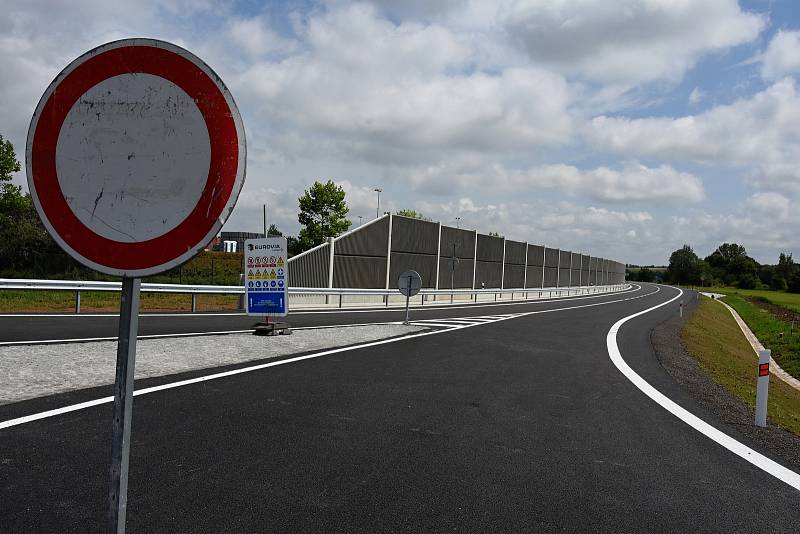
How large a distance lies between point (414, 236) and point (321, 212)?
29.1m

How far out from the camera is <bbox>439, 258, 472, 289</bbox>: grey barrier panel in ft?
116

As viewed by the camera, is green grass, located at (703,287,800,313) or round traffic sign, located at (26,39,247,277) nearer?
round traffic sign, located at (26,39,247,277)

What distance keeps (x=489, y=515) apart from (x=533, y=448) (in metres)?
1.62

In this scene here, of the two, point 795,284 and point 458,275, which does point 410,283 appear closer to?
point 458,275

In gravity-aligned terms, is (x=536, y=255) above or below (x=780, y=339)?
above

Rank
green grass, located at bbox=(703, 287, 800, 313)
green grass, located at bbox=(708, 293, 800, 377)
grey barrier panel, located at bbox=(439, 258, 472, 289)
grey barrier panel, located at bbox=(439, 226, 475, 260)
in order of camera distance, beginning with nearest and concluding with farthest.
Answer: green grass, located at bbox=(708, 293, 800, 377), grey barrier panel, located at bbox=(439, 258, 472, 289), grey barrier panel, located at bbox=(439, 226, 475, 260), green grass, located at bbox=(703, 287, 800, 313)

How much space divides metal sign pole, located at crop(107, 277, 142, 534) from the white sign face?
10.3 metres

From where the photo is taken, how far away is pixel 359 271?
27719mm

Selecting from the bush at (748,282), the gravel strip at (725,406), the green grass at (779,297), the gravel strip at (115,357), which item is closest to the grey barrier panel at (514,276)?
the green grass at (779,297)

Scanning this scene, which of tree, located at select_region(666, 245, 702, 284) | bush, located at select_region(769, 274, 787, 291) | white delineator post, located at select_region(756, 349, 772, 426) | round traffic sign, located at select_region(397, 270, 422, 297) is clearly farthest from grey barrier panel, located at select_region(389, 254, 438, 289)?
tree, located at select_region(666, 245, 702, 284)

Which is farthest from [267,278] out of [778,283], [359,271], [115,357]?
[778,283]

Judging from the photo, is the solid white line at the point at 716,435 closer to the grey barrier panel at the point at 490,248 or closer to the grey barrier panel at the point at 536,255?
the grey barrier panel at the point at 490,248

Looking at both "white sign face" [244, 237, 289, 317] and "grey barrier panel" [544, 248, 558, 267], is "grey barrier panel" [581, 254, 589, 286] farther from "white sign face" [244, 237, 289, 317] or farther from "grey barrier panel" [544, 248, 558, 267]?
"white sign face" [244, 237, 289, 317]

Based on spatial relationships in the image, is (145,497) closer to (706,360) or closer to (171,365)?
(171,365)
